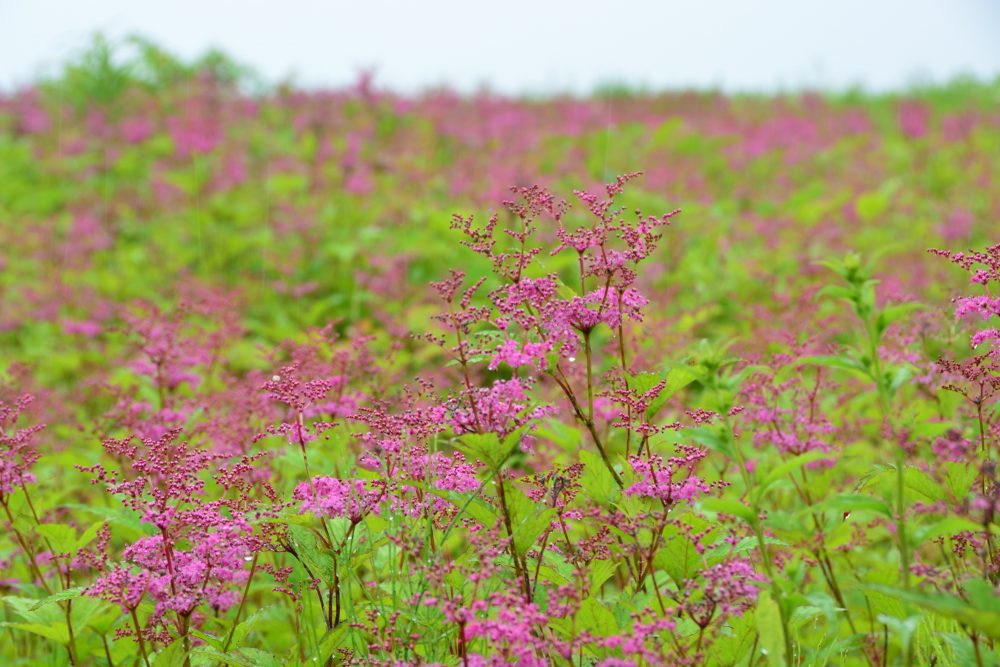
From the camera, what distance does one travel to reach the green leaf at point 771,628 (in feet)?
6.01

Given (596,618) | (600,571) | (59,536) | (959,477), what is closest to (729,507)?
(596,618)

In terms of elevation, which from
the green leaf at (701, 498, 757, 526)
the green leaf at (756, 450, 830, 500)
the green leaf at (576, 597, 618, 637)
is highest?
the green leaf at (756, 450, 830, 500)

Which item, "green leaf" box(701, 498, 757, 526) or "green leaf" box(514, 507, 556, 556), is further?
"green leaf" box(514, 507, 556, 556)

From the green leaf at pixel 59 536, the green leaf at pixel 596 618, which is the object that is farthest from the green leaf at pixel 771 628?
the green leaf at pixel 59 536

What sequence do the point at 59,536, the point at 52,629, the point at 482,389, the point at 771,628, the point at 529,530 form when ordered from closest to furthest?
the point at 771,628 < the point at 529,530 < the point at 482,389 < the point at 52,629 < the point at 59,536

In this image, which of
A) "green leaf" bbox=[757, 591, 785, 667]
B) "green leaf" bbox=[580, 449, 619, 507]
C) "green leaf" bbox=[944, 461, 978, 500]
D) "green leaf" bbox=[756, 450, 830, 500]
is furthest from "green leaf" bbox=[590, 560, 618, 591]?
"green leaf" bbox=[944, 461, 978, 500]

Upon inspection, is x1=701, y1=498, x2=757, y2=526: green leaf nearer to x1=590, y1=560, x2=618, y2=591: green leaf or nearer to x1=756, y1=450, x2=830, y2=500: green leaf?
x1=756, y1=450, x2=830, y2=500: green leaf

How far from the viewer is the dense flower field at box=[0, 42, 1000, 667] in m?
2.14

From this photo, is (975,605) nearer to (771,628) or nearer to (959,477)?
(771,628)

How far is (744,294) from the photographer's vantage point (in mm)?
6922

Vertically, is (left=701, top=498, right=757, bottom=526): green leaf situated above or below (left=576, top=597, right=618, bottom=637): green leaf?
above

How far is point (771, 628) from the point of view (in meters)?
1.86

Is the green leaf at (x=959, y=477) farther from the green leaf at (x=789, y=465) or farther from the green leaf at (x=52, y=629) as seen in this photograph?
the green leaf at (x=52, y=629)

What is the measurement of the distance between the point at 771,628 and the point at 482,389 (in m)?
0.93
